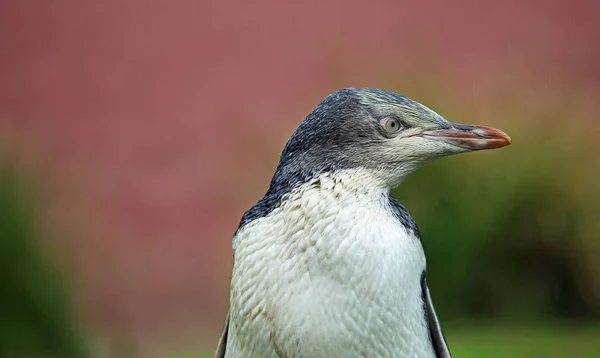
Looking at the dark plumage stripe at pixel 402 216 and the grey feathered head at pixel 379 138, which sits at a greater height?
the grey feathered head at pixel 379 138

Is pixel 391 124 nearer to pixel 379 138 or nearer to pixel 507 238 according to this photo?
pixel 379 138

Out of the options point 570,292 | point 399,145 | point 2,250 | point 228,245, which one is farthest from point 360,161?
point 228,245

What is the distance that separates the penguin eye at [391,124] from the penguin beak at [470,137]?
0.08 ft

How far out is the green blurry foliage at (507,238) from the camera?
1948 millimetres

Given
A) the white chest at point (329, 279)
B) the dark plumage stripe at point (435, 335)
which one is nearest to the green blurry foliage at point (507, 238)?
the dark plumage stripe at point (435, 335)

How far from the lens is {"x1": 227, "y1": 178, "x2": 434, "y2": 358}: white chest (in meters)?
0.75

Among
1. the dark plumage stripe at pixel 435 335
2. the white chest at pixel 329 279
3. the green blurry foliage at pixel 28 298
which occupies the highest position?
the white chest at pixel 329 279

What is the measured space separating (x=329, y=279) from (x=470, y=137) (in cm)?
21

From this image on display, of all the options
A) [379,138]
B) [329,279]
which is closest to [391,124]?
[379,138]

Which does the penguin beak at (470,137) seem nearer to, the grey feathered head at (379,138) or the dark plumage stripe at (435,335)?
the grey feathered head at (379,138)

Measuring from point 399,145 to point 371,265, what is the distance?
0.13 meters

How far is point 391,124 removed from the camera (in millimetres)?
798

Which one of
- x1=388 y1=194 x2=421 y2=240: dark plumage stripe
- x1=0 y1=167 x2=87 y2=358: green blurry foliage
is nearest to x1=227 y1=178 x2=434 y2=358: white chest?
x1=388 y1=194 x2=421 y2=240: dark plumage stripe

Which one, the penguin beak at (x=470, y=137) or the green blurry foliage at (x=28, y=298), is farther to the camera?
the green blurry foliage at (x=28, y=298)
